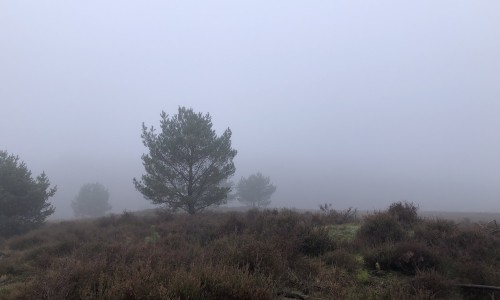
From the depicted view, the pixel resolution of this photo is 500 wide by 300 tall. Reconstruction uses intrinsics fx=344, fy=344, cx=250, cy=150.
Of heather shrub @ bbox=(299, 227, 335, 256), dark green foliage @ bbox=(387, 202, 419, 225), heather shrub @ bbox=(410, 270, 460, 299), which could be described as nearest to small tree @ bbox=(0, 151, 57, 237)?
heather shrub @ bbox=(299, 227, 335, 256)

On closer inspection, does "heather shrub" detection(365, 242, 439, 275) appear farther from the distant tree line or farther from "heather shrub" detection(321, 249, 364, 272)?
the distant tree line

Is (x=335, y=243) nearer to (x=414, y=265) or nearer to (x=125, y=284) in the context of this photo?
(x=414, y=265)

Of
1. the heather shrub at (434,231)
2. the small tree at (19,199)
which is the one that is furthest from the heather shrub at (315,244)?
the small tree at (19,199)

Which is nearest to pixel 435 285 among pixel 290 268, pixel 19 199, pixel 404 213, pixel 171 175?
pixel 290 268

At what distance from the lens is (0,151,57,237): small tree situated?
61.5 ft

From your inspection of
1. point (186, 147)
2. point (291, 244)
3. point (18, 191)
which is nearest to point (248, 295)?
point (291, 244)

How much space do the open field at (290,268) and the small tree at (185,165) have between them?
9455 millimetres

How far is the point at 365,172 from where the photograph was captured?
16412 cm

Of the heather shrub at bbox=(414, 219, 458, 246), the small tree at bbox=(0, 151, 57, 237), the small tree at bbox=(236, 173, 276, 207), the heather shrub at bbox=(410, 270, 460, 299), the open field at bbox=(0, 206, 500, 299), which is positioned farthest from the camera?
the small tree at bbox=(236, 173, 276, 207)

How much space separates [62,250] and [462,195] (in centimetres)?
13131

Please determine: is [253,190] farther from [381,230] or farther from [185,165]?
[381,230]

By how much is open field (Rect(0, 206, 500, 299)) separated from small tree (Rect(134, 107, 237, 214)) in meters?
9.45

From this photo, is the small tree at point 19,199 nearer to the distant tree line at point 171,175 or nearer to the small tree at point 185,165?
the distant tree line at point 171,175

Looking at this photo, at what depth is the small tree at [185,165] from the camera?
19906mm
